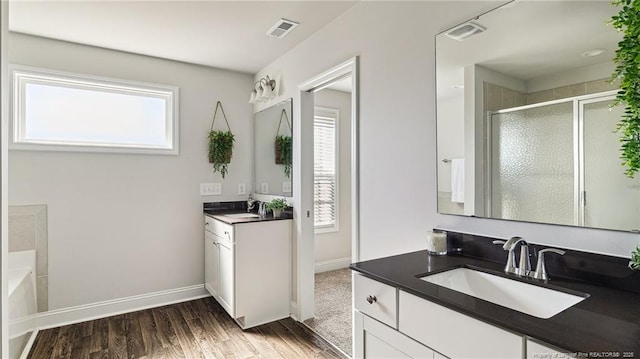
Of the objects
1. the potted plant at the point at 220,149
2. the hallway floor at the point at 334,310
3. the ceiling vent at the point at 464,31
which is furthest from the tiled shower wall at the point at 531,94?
the potted plant at the point at 220,149

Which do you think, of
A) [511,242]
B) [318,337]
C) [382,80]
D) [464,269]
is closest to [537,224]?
[511,242]

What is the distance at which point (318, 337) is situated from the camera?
2.62 metres

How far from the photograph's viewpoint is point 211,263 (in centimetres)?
325

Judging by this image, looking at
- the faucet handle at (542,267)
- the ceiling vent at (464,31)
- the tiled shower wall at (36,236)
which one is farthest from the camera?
the tiled shower wall at (36,236)

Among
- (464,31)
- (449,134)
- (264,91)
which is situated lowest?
(449,134)

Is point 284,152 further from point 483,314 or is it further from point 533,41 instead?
point 483,314

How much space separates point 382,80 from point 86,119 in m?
2.74

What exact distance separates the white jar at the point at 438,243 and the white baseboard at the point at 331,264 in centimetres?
281

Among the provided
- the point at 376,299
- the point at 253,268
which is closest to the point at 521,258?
the point at 376,299

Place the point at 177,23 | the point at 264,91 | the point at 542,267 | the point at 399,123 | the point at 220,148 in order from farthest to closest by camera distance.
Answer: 1. the point at 220,148
2. the point at 264,91
3. the point at 177,23
4. the point at 399,123
5. the point at 542,267

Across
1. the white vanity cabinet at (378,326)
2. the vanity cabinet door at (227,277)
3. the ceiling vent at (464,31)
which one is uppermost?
the ceiling vent at (464,31)

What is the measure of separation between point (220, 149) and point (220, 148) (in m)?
0.01

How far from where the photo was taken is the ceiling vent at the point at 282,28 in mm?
2533

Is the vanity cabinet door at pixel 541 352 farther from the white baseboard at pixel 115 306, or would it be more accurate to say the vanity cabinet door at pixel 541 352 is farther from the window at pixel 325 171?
the window at pixel 325 171
